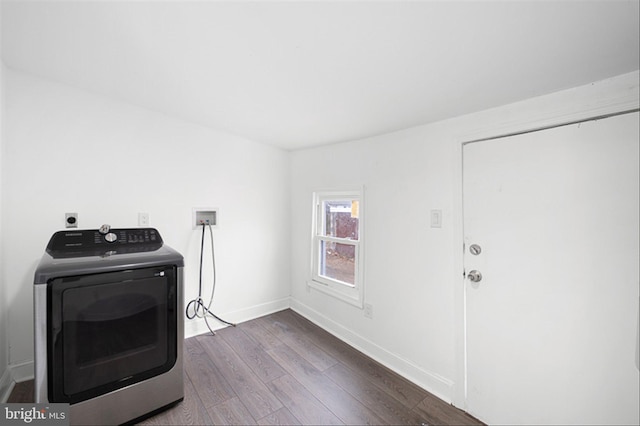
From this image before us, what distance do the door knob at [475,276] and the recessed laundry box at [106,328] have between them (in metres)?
1.90

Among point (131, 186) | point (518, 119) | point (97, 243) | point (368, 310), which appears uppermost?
point (518, 119)

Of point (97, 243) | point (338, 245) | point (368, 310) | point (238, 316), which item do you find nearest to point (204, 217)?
point (97, 243)

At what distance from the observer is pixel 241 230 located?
2811mm

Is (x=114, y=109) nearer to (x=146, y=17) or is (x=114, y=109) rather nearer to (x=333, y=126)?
(x=146, y=17)

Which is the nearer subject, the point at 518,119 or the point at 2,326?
the point at 518,119

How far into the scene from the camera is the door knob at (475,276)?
1.63 metres

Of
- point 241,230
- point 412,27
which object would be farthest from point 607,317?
point 241,230

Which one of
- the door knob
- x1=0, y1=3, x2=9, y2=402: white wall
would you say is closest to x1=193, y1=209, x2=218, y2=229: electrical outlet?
x1=0, y1=3, x2=9, y2=402: white wall

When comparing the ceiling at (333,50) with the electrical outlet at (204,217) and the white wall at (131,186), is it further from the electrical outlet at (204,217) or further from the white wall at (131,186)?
the electrical outlet at (204,217)

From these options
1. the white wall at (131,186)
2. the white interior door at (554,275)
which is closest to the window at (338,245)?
the white wall at (131,186)

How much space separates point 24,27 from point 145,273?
1332 millimetres

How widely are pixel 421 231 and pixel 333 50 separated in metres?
A: 1.39

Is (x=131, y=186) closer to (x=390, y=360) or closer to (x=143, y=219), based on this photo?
(x=143, y=219)

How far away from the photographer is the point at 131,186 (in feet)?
Answer: 6.89
